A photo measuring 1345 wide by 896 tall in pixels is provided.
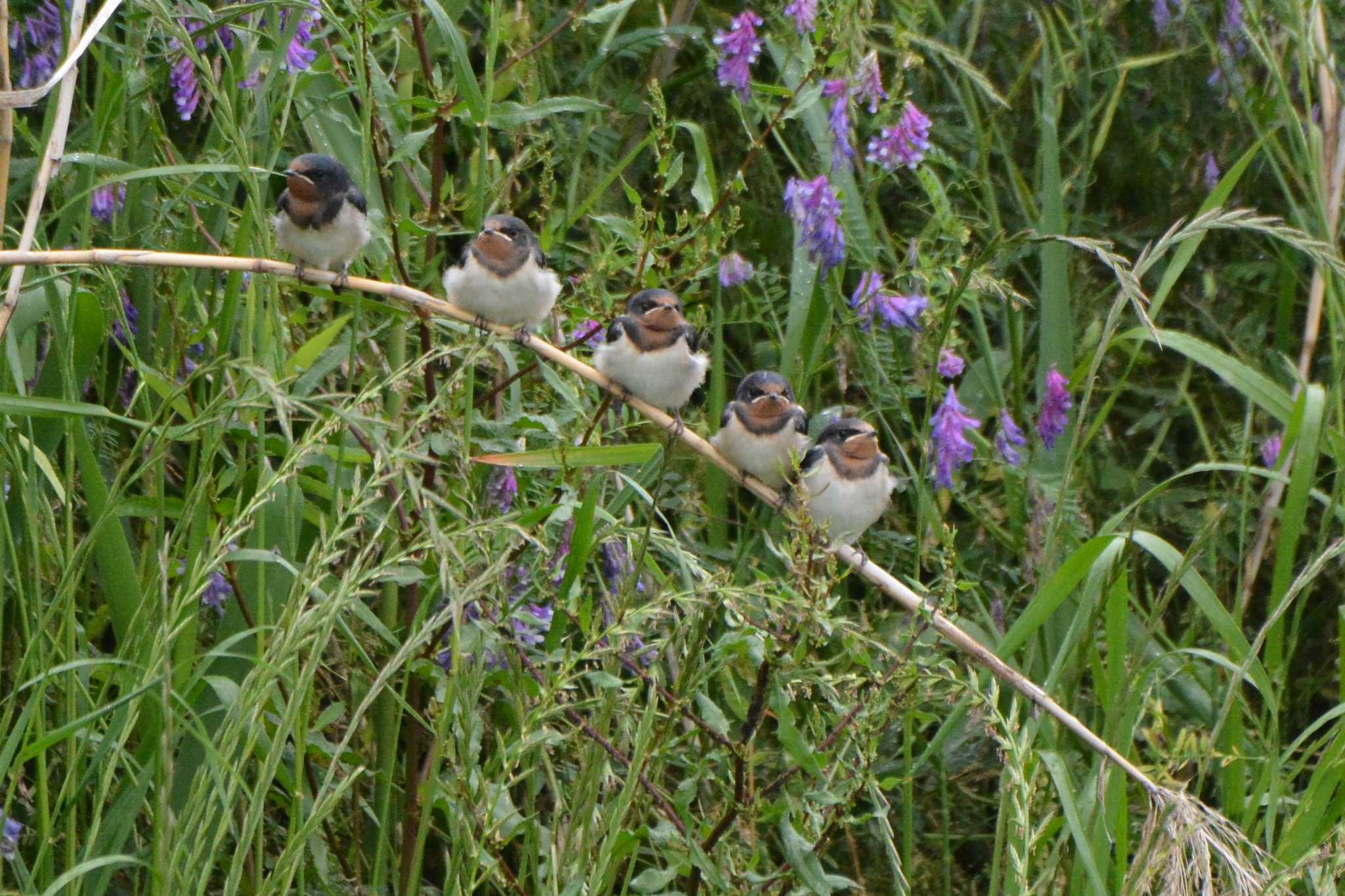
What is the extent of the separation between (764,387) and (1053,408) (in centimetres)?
66

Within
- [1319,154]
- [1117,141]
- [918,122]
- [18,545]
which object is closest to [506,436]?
[18,545]

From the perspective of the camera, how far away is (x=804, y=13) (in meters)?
3.19

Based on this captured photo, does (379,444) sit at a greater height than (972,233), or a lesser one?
greater

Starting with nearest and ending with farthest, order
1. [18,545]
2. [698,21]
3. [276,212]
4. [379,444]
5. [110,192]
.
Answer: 1. [379,444]
2. [18,545]
3. [110,192]
4. [276,212]
5. [698,21]

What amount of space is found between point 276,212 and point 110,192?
421 mm

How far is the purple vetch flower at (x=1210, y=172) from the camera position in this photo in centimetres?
455

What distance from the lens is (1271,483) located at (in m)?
3.79

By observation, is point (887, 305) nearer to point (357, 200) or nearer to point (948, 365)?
point (948, 365)

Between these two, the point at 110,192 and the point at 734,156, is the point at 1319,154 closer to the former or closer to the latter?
the point at 734,156

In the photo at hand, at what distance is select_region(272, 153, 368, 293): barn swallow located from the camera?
3.07 m

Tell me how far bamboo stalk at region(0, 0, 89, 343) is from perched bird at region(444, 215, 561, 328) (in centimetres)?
94

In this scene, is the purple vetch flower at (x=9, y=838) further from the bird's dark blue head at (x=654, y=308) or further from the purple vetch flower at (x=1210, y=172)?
the purple vetch flower at (x=1210, y=172)

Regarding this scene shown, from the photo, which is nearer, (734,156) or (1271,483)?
(1271,483)

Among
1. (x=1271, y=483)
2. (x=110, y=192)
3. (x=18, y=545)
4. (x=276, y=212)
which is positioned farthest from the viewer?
(x=1271, y=483)
